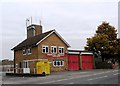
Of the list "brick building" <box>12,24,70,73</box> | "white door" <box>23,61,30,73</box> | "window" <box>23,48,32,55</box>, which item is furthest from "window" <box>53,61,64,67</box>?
"window" <box>23,48,32,55</box>

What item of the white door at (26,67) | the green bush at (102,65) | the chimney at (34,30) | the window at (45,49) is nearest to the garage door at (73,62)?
the window at (45,49)

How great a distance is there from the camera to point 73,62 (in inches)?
1917

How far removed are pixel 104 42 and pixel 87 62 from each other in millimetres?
5942

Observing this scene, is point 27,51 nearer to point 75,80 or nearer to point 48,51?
point 48,51

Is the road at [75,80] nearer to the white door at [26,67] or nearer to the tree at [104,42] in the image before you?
the white door at [26,67]

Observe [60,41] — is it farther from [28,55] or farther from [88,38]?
[88,38]

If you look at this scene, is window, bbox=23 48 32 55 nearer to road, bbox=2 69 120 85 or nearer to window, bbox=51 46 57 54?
window, bbox=51 46 57 54

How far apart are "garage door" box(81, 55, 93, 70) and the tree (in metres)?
4.10

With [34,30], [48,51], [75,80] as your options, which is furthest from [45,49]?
[75,80]

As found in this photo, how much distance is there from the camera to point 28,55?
156ft

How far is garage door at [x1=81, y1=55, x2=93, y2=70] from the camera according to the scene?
163ft

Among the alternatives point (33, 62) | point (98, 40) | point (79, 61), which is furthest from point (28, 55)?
point (98, 40)

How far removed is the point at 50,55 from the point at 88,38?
1369 cm

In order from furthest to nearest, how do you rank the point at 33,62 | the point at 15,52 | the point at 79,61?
the point at 15,52, the point at 79,61, the point at 33,62
